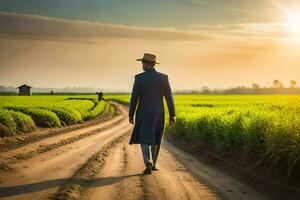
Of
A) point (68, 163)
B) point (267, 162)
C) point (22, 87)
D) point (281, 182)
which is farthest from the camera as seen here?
point (22, 87)

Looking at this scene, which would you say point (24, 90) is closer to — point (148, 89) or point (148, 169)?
point (148, 89)

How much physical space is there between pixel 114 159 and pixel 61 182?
4.41 m

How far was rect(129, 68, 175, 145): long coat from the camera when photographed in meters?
11.9

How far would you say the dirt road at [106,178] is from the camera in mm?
8906

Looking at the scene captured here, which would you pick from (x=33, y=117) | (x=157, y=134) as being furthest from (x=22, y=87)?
(x=157, y=134)

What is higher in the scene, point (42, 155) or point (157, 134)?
point (157, 134)

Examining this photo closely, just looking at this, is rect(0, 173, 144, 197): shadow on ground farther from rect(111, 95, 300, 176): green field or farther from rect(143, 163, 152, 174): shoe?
rect(111, 95, 300, 176): green field

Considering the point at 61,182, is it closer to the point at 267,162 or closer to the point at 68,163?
the point at 68,163

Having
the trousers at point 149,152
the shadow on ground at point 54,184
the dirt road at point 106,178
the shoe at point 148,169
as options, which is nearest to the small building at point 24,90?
the dirt road at point 106,178

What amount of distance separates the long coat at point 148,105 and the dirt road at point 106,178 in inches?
33.1

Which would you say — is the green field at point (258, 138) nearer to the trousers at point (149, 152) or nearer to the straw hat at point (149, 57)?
the trousers at point (149, 152)

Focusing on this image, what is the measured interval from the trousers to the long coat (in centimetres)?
12

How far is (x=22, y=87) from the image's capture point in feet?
464

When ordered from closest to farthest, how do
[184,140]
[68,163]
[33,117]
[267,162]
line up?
1. [267,162]
2. [68,163]
3. [184,140]
4. [33,117]
